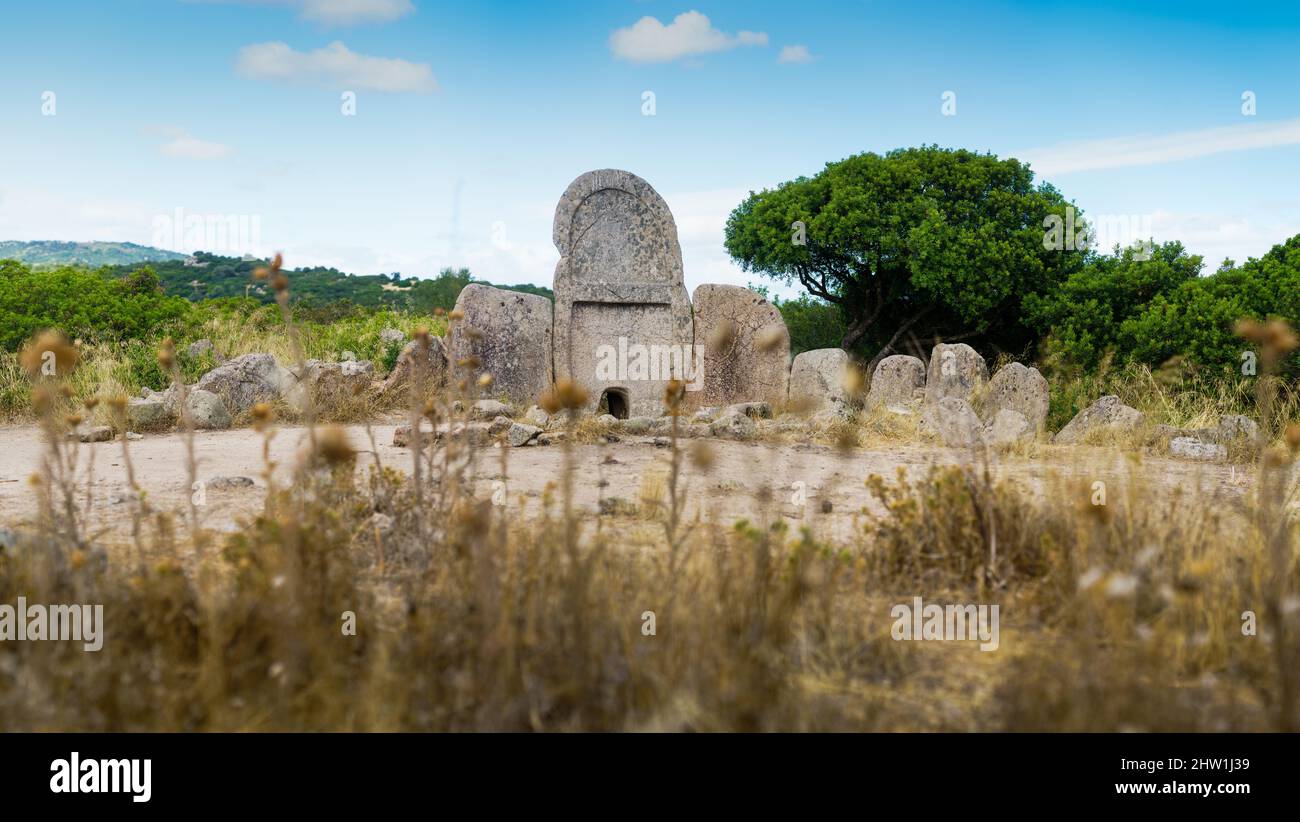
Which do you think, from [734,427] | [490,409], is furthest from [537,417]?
[734,427]

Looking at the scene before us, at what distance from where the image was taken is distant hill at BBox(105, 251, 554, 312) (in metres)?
28.8

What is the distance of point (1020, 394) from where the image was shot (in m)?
10.7

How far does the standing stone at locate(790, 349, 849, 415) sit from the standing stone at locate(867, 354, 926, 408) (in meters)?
0.36

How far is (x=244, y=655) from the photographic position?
120 inches

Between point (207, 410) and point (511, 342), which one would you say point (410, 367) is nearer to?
point (511, 342)

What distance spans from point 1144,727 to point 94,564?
3446 millimetres

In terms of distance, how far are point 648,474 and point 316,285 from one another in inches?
1364

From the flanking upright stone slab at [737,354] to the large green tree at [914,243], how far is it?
5.39 feet

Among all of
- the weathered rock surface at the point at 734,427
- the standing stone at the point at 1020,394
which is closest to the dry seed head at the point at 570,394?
the weathered rock surface at the point at 734,427

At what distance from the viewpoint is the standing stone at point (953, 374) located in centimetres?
1104

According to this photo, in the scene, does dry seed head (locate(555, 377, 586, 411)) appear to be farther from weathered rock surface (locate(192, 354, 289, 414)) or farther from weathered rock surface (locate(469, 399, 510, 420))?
weathered rock surface (locate(192, 354, 289, 414))

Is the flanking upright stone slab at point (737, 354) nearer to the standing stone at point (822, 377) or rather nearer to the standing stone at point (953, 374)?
the standing stone at point (822, 377)
